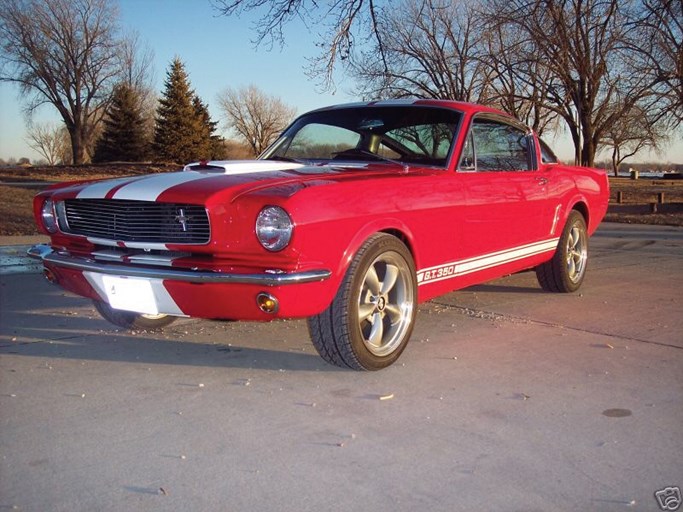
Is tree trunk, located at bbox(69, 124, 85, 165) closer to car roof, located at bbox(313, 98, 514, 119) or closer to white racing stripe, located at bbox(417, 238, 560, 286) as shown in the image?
car roof, located at bbox(313, 98, 514, 119)

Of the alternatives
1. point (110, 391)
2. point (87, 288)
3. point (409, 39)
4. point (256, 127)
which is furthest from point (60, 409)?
point (256, 127)

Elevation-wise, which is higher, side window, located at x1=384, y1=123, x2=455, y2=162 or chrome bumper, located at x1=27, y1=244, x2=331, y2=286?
side window, located at x1=384, y1=123, x2=455, y2=162

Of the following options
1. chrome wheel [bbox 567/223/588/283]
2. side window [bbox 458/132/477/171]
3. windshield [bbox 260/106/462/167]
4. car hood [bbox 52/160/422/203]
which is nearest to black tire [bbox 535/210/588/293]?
chrome wheel [bbox 567/223/588/283]

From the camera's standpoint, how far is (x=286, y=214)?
312 centimetres

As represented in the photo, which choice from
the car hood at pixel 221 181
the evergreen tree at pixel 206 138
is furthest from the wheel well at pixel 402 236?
the evergreen tree at pixel 206 138

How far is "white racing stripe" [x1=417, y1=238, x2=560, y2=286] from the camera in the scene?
13.2ft

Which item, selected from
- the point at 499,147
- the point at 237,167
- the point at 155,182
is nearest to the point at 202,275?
the point at 155,182

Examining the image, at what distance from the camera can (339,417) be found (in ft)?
9.51

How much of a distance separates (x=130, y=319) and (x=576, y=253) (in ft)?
12.6

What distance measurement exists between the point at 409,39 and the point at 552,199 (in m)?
28.2

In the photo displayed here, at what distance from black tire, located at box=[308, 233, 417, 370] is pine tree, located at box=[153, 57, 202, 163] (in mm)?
42948

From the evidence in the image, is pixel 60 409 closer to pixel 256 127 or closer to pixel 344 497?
pixel 344 497

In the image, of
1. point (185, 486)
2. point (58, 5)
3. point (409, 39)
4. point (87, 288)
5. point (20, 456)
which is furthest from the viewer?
point (58, 5)

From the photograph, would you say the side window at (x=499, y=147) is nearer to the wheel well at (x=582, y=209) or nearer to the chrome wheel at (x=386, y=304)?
the wheel well at (x=582, y=209)
